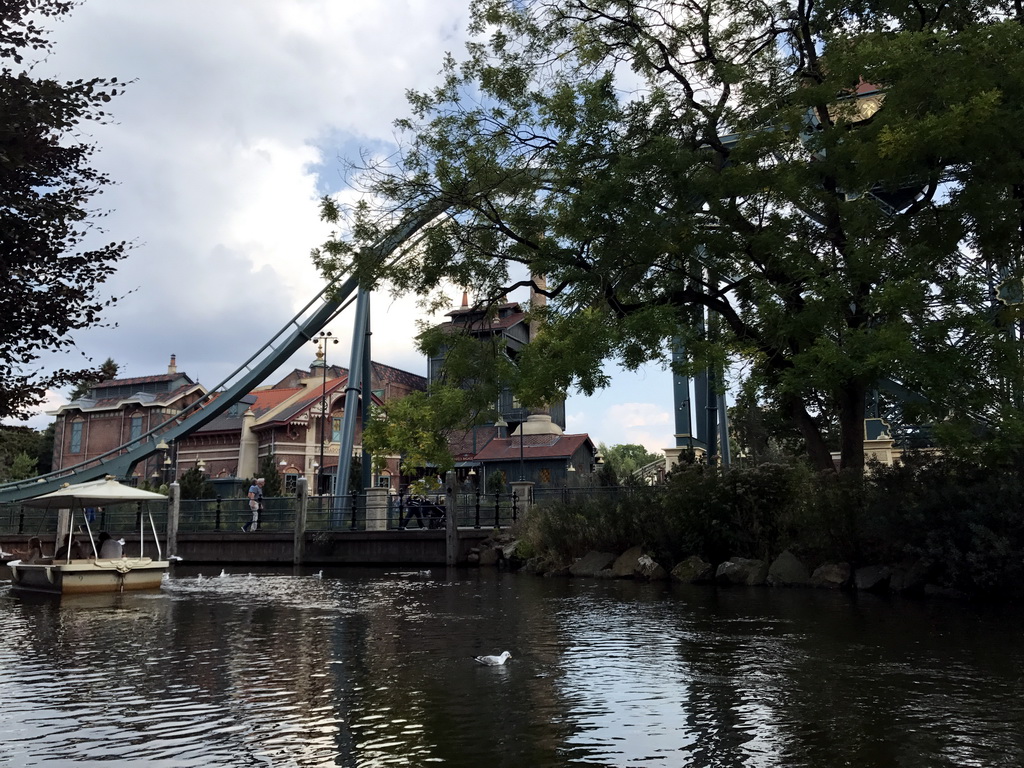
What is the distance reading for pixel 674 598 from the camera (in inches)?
611

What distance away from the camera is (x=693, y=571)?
18.8 meters

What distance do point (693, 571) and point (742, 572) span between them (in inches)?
47.3

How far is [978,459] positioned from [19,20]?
14833 mm

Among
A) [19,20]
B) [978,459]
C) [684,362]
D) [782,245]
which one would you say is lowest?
[978,459]

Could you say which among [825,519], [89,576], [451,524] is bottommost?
[89,576]

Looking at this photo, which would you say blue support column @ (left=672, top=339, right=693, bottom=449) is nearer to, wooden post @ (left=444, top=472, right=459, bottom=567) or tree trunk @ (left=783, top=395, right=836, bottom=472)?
wooden post @ (left=444, top=472, right=459, bottom=567)

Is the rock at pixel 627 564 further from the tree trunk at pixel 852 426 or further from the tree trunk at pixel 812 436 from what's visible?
the tree trunk at pixel 852 426

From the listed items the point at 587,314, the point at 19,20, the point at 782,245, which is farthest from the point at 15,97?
the point at 782,245

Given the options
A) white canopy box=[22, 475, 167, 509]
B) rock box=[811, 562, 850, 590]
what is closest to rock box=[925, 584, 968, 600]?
rock box=[811, 562, 850, 590]

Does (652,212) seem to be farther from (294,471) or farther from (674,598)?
(294,471)

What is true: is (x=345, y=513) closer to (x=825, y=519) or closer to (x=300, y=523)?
(x=300, y=523)

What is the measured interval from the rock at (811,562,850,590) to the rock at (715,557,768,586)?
103 centimetres

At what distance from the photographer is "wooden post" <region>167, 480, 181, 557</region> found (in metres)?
31.8

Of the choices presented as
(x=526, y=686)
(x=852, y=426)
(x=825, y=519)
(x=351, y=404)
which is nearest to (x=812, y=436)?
(x=852, y=426)
